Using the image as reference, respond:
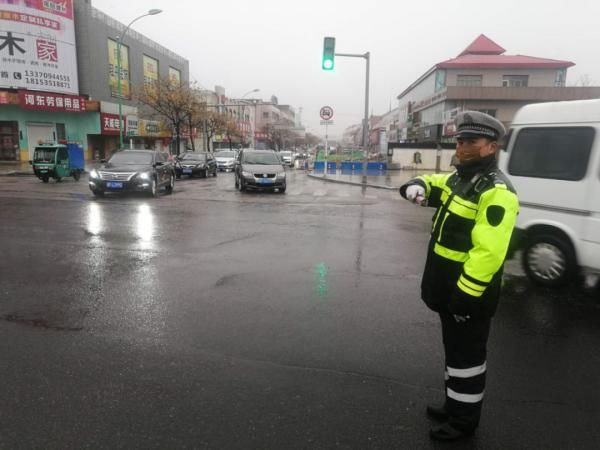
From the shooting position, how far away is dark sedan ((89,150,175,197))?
14328 millimetres

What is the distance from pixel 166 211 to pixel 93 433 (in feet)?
31.3

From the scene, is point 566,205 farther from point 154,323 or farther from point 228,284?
point 154,323

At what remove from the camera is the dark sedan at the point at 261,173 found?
16734mm

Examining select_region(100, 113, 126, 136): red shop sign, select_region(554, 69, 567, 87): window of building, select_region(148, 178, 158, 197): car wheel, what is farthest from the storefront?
select_region(554, 69, 567, 87): window of building

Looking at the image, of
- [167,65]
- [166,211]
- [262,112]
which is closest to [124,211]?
[166,211]

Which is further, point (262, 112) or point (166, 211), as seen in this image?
point (262, 112)

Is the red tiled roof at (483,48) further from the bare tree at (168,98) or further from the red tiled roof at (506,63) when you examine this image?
the bare tree at (168,98)

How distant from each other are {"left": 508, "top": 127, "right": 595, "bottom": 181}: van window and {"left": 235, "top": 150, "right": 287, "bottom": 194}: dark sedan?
11184 millimetres

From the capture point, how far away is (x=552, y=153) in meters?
5.82

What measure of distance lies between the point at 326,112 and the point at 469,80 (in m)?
23.9

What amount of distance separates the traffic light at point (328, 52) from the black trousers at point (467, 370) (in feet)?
52.4

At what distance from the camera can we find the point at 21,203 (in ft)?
41.9

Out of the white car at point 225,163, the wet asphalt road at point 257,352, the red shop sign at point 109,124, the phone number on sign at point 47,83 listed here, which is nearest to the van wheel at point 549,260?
the wet asphalt road at point 257,352

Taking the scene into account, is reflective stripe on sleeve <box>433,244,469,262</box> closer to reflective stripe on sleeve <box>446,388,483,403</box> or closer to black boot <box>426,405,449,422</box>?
reflective stripe on sleeve <box>446,388,483,403</box>
